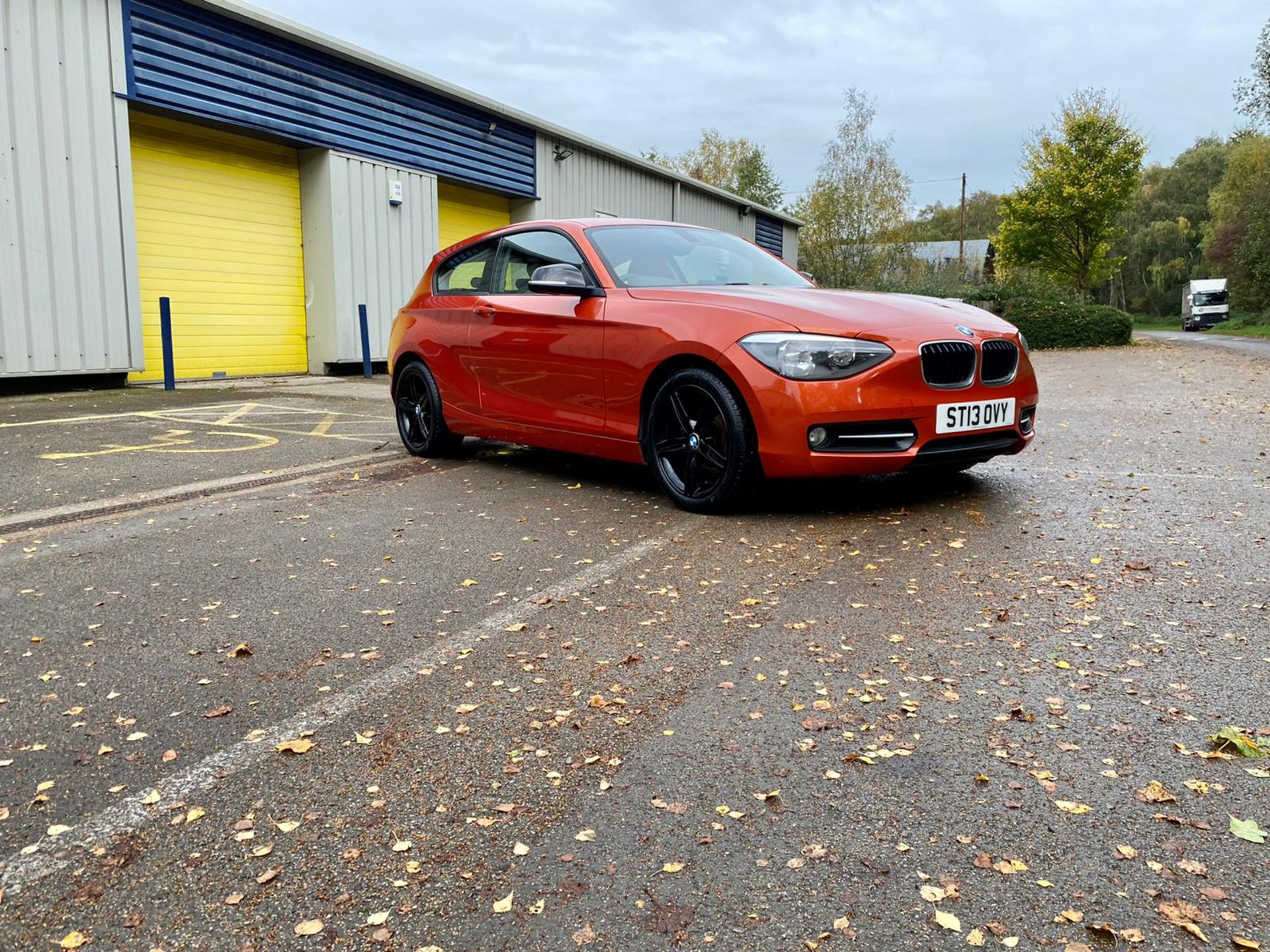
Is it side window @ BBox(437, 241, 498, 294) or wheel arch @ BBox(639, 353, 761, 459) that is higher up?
side window @ BBox(437, 241, 498, 294)

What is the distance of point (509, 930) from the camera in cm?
175

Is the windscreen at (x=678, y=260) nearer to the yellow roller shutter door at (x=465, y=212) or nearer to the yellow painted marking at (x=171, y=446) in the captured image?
the yellow painted marking at (x=171, y=446)

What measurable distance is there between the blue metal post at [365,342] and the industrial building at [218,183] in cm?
23

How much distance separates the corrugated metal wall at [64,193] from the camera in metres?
10.2

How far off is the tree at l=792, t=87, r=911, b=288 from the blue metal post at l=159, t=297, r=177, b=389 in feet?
73.4

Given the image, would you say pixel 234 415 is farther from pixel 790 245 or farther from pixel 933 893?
pixel 790 245

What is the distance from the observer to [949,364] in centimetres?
471

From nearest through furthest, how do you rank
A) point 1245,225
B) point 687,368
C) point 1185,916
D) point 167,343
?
point 1185,916, point 687,368, point 167,343, point 1245,225

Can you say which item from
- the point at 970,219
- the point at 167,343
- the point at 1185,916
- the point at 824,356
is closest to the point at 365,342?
the point at 167,343

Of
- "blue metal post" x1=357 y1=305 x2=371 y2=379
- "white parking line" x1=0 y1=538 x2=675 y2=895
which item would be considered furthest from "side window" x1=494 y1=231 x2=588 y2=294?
"blue metal post" x1=357 y1=305 x2=371 y2=379

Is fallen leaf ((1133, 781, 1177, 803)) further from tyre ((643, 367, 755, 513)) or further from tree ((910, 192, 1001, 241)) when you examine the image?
tree ((910, 192, 1001, 241))

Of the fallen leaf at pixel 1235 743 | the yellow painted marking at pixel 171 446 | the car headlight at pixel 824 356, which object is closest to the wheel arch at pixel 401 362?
the yellow painted marking at pixel 171 446

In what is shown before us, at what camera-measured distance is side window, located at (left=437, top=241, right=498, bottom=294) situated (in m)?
6.42

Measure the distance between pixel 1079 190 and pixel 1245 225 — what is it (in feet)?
53.8
